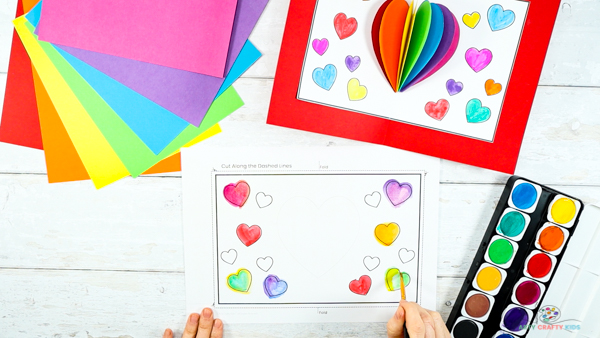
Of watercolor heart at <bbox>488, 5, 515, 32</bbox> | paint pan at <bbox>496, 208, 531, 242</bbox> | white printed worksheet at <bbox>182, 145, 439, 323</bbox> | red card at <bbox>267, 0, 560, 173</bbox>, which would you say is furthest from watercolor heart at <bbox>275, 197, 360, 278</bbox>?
watercolor heart at <bbox>488, 5, 515, 32</bbox>

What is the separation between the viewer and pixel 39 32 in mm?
550

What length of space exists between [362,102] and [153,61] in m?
0.32

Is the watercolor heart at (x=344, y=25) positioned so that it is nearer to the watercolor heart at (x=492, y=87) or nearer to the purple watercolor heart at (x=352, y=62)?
the purple watercolor heart at (x=352, y=62)

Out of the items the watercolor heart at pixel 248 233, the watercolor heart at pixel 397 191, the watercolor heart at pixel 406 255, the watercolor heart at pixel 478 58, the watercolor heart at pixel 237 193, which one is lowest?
the watercolor heart at pixel 406 255

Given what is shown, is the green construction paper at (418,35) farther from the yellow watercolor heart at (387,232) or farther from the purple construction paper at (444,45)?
the yellow watercolor heart at (387,232)

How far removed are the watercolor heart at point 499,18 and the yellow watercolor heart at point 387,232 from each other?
335 millimetres

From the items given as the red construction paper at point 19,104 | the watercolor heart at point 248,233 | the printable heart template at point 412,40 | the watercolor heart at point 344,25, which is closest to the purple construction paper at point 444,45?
the printable heart template at point 412,40

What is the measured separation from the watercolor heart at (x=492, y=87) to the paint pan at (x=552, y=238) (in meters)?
0.21

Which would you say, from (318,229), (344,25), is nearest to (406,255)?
(318,229)

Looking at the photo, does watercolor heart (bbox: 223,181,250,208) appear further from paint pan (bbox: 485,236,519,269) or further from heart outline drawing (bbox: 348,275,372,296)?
paint pan (bbox: 485,236,519,269)

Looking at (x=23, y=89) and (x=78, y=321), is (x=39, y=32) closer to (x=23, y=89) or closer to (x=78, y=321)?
(x=23, y=89)

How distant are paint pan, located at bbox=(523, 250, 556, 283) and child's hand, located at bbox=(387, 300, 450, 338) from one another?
0.16 meters

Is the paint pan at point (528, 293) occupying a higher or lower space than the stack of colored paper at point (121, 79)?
lower

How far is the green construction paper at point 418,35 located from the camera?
1.62ft
